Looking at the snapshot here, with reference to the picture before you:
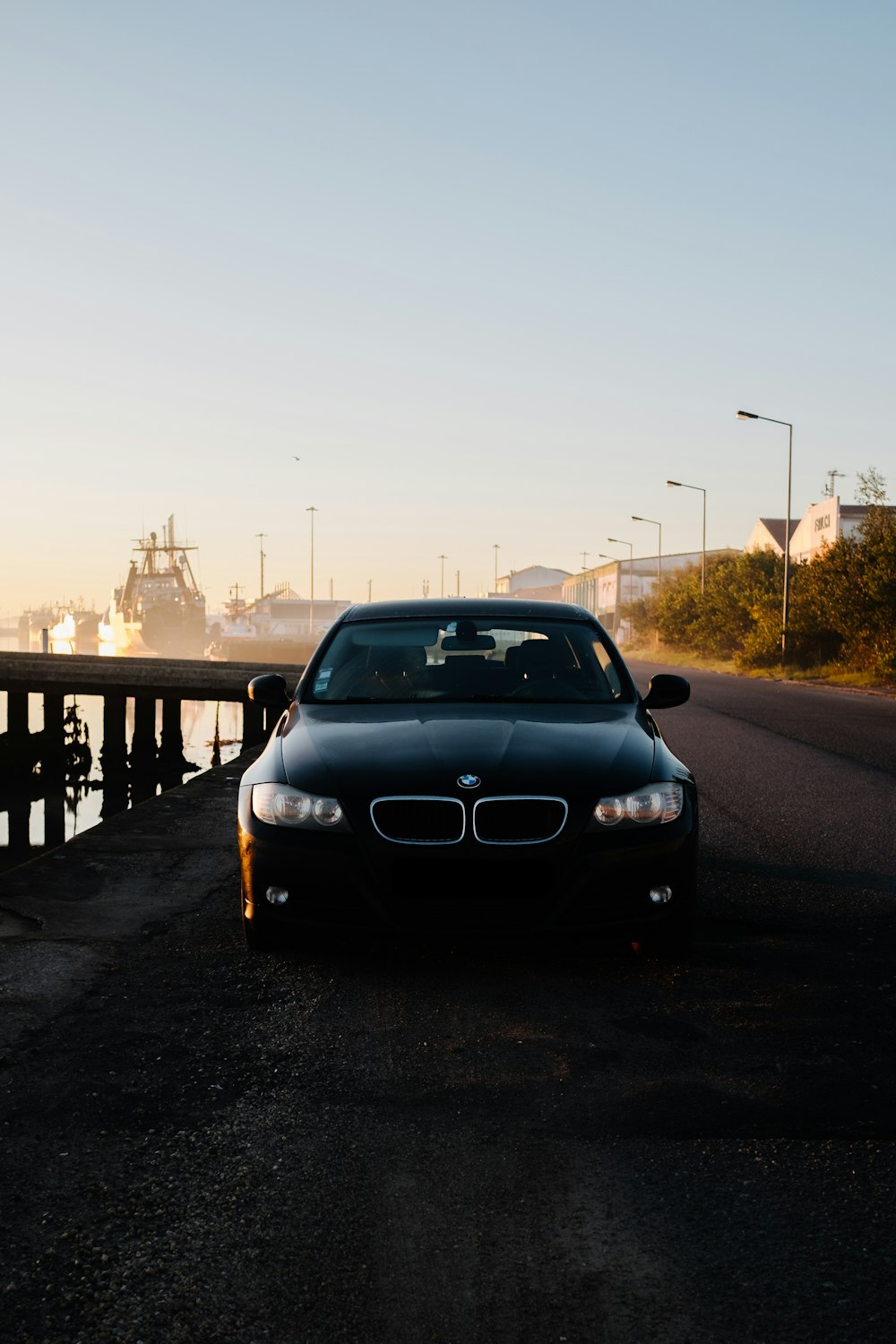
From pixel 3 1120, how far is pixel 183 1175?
0.67 meters

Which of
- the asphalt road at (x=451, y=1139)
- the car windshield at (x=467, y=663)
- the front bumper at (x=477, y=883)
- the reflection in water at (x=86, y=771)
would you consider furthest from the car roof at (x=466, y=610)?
the reflection in water at (x=86, y=771)

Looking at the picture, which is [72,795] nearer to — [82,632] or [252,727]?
[252,727]

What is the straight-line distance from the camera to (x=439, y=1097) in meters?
3.48

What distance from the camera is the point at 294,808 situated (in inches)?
184

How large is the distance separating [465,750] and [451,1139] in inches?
72.3

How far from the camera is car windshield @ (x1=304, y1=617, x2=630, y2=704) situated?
231 inches

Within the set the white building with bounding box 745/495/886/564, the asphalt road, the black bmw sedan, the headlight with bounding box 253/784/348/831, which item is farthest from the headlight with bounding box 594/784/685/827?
the white building with bounding box 745/495/886/564

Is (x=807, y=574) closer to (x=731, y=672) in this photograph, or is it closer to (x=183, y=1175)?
(x=731, y=672)

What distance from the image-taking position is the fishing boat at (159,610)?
366 feet

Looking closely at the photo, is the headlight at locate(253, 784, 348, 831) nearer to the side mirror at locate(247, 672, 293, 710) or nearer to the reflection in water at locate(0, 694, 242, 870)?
the side mirror at locate(247, 672, 293, 710)

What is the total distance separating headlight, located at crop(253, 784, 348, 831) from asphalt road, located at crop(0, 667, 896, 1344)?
0.61 m

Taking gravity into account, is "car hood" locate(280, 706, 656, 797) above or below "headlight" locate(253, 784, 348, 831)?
above

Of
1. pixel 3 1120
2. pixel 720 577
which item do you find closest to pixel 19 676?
pixel 3 1120

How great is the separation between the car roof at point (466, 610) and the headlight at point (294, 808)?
6.06 ft
